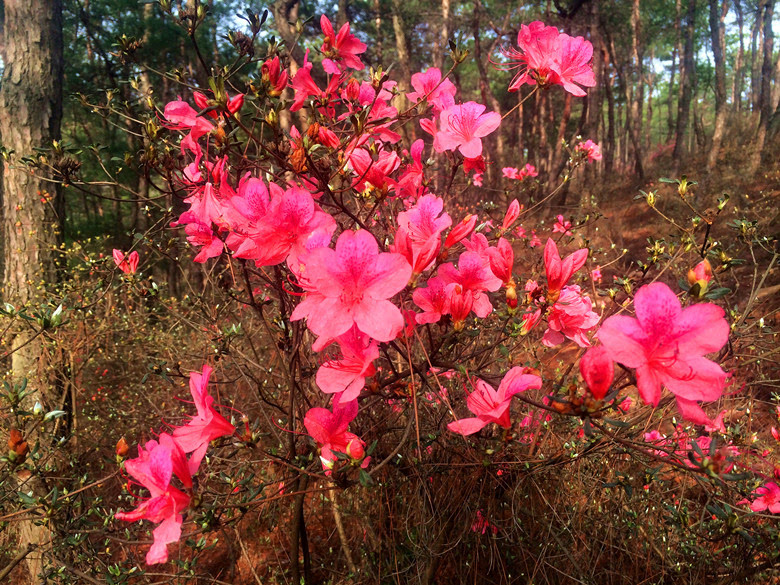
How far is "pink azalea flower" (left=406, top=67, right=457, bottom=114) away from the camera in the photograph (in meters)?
1.36

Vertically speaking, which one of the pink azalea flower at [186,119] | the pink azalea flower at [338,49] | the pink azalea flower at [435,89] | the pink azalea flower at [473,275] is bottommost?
the pink azalea flower at [473,275]

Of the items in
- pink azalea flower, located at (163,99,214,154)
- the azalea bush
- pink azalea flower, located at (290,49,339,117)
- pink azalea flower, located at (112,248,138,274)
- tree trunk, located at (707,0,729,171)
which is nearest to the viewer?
the azalea bush

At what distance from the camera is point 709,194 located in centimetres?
763

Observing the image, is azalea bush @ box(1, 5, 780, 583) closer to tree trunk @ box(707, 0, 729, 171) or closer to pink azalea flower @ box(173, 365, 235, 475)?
pink azalea flower @ box(173, 365, 235, 475)

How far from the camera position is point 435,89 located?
1.36 metres

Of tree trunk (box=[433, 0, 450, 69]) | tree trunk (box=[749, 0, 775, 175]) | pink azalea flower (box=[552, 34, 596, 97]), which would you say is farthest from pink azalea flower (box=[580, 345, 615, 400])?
tree trunk (box=[749, 0, 775, 175])

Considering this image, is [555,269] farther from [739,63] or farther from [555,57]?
[739,63]

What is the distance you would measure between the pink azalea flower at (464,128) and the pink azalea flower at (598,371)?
2.22 ft

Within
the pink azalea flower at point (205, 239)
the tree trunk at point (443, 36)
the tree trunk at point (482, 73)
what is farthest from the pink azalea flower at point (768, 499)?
the tree trunk at point (443, 36)

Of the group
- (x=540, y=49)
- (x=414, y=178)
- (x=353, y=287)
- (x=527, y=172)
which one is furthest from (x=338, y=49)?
(x=527, y=172)

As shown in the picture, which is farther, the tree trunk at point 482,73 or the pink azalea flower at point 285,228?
the tree trunk at point 482,73

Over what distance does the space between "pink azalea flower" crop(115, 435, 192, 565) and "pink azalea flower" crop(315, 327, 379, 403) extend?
0.32 m

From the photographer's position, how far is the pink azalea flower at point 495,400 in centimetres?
96

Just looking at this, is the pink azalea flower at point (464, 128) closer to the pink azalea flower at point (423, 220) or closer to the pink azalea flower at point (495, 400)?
the pink azalea flower at point (423, 220)
